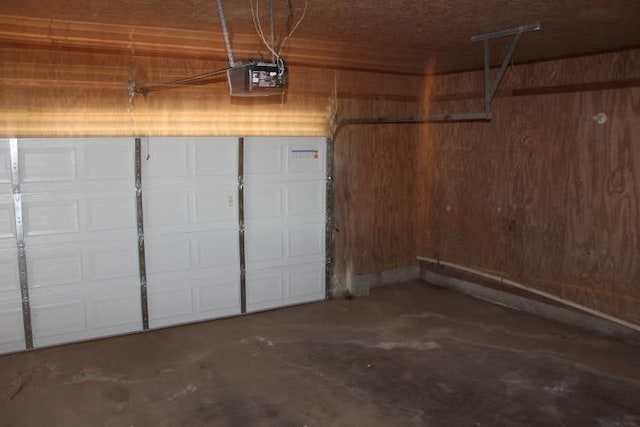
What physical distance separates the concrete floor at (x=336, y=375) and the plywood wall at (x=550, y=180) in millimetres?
652

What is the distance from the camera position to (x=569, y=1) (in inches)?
137

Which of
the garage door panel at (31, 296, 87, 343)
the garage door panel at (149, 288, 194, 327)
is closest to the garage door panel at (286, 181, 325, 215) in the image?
the garage door panel at (149, 288, 194, 327)

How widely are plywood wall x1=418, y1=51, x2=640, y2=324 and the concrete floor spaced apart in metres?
0.65

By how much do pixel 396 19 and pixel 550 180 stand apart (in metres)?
3.03

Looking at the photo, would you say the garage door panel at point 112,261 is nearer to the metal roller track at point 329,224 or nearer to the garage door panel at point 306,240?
the garage door panel at point 306,240

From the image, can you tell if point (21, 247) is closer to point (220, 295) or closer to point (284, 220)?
point (220, 295)

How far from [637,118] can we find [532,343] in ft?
7.89

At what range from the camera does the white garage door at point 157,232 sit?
16.7 feet

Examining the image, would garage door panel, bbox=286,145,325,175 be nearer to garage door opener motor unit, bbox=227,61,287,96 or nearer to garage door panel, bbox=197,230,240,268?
garage door panel, bbox=197,230,240,268

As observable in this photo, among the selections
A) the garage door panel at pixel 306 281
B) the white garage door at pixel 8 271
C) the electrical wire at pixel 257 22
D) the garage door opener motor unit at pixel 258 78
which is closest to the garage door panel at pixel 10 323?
the white garage door at pixel 8 271

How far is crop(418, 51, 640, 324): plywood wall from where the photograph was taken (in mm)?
5344

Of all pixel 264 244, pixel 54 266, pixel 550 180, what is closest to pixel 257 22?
pixel 264 244

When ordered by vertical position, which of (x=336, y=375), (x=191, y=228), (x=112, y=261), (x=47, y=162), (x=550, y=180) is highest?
(x=47, y=162)

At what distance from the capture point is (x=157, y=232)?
18.6 ft
